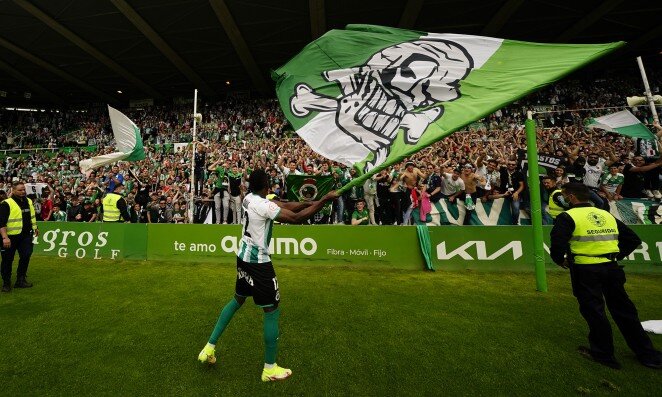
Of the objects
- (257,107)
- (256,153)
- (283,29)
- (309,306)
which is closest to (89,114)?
(257,107)

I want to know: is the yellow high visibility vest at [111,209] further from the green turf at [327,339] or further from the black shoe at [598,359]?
the black shoe at [598,359]

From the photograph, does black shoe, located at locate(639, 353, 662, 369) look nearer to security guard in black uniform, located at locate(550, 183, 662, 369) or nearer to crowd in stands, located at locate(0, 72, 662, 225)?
security guard in black uniform, located at locate(550, 183, 662, 369)

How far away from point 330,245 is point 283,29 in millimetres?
21142

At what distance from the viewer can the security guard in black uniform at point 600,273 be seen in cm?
365

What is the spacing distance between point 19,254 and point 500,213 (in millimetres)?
12597

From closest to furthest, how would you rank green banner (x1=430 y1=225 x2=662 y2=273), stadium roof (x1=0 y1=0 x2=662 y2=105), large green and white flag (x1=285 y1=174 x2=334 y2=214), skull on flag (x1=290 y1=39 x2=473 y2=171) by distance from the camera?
skull on flag (x1=290 y1=39 x2=473 y2=171) < green banner (x1=430 y1=225 x2=662 y2=273) < large green and white flag (x1=285 y1=174 x2=334 y2=214) < stadium roof (x1=0 y1=0 x2=662 y2=105)

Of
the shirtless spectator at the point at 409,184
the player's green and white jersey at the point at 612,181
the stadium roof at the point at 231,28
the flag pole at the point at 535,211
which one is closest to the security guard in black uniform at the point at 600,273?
the flag pole at the point at 535,211

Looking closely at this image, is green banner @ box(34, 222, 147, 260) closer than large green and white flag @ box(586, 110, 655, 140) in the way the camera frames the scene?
No

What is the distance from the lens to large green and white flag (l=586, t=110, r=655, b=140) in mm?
8438

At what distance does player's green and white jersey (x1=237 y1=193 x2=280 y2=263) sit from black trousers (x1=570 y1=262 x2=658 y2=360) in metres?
3.68

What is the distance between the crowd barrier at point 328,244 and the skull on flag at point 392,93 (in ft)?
14.8

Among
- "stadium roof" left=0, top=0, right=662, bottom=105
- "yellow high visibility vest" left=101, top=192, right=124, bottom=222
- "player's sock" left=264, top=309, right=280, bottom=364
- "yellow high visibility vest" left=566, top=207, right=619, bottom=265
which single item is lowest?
"player's sock" left=264, top=309, right=280, bottom=364

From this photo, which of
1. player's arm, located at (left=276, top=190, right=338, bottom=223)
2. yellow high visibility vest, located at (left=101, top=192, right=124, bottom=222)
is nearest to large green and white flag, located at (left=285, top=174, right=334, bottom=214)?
yellow high visibility vest, located at (left=101, top=192, right=124, bottom=222)

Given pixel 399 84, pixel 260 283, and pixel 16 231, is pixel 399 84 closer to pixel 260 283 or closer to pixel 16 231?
pixel 260 283
